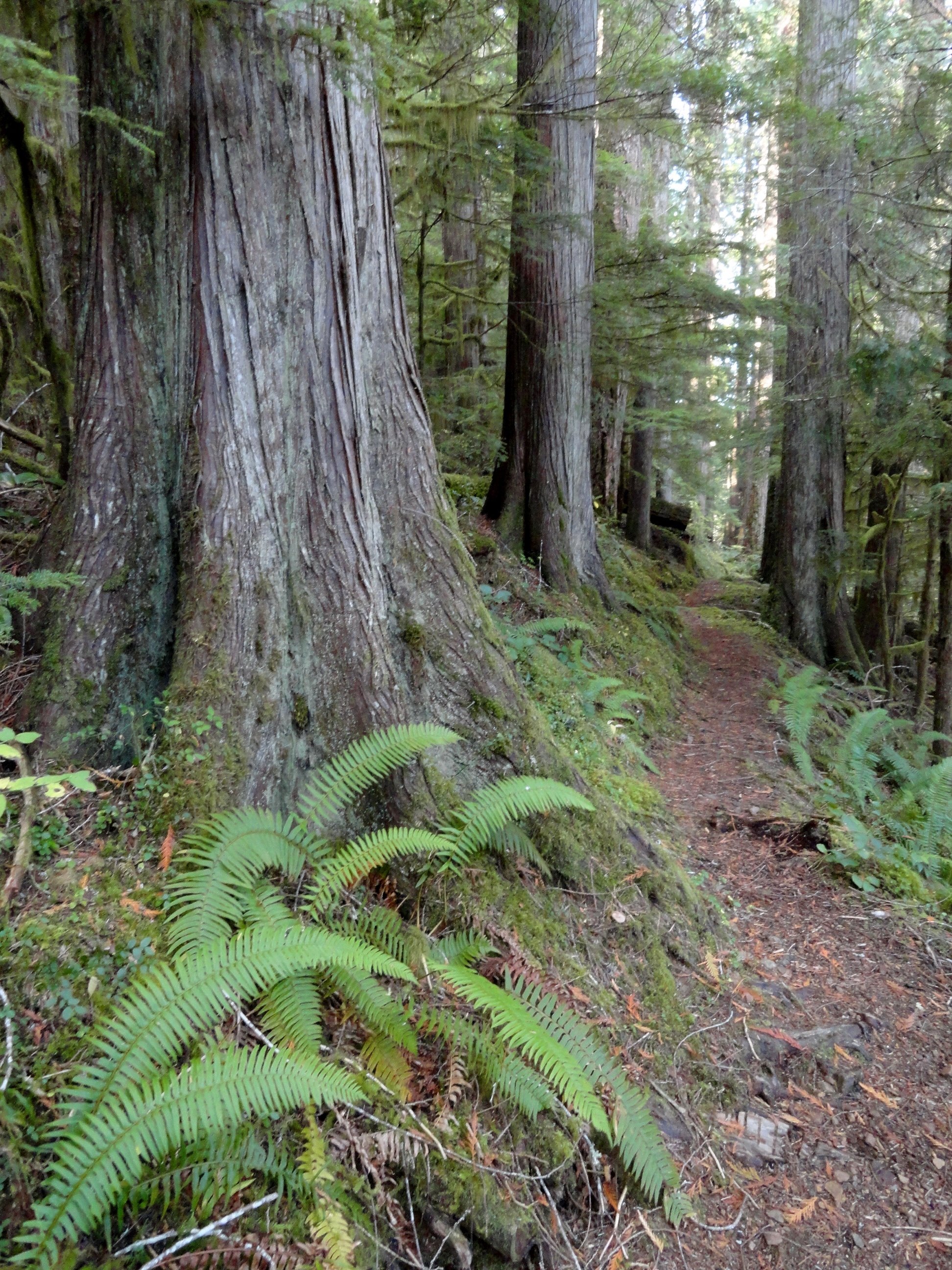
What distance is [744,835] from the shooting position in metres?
5.24

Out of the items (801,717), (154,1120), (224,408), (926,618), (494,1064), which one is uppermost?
(224,408)

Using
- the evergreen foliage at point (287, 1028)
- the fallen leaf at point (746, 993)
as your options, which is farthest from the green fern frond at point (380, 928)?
the fallen leaf at point (746, 993)

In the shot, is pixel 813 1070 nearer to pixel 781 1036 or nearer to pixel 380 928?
pixel 781 1036

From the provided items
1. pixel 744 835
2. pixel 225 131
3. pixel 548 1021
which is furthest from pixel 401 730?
pixel 744 835

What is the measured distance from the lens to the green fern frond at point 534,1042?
2.51 meters

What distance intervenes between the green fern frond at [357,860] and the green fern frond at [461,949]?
0.35m

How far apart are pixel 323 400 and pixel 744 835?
3.96m

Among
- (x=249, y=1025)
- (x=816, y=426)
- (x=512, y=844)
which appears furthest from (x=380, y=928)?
(x=816, y=426)

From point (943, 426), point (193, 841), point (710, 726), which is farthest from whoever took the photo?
point (710, 726)

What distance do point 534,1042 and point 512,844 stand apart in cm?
95

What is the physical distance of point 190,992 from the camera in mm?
2137

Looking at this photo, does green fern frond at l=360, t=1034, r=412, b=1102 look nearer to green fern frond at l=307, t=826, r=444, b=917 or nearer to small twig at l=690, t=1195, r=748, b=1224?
green fern frond at l=307, t=826, r=444, b=917

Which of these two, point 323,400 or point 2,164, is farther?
point 2,164

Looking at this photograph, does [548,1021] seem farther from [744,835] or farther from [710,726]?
[710,726]
